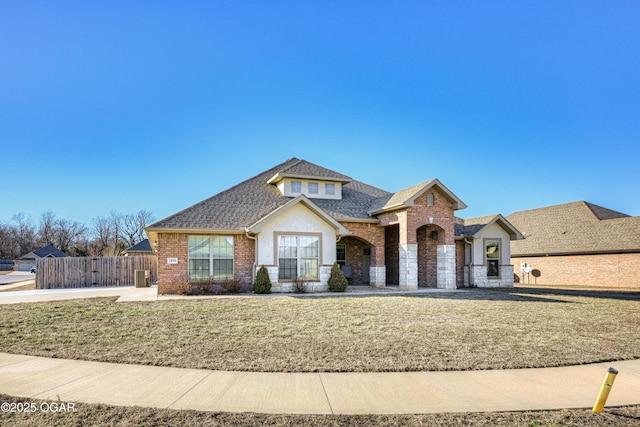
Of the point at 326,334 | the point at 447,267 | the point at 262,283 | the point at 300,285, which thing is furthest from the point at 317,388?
the point at 447,267

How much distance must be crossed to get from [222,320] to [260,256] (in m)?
7.19

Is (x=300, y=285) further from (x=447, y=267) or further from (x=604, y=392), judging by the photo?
(x=604, y=392)

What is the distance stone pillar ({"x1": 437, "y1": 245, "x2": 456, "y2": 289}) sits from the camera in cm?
1972

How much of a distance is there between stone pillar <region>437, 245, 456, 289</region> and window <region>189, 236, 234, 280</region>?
10.7 m

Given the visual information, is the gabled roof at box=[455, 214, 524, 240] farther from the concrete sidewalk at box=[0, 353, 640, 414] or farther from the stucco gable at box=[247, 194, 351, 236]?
the concrete sidewalk at box=[0, 353, 640, 414]

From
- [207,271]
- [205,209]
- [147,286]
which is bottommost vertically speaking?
[147,286]

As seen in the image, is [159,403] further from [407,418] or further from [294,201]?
[294,201]

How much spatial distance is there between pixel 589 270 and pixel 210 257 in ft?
80.9

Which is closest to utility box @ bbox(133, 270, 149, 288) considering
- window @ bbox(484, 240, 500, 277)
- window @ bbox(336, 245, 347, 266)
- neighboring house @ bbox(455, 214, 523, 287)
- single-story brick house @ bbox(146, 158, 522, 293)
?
single-story brick house @ bbox(146, 158, 522, 293)

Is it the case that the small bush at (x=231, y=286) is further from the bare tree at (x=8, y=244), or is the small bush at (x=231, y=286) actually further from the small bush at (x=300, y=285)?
the bare tree at (x=8, y=244)

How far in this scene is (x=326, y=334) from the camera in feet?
28.7

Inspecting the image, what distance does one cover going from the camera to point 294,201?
17.8 meters

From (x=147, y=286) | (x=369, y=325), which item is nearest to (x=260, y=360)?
(x=369, y=325)

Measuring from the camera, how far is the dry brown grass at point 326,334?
6.83m
